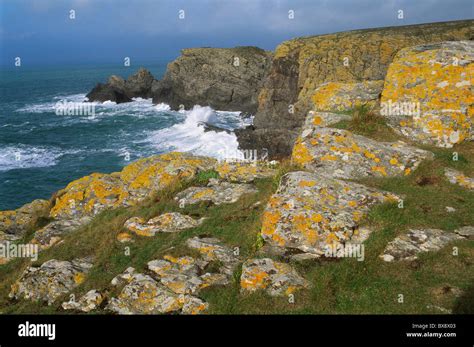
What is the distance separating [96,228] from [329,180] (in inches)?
393

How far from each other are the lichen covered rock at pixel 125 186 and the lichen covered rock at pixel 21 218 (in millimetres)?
1439

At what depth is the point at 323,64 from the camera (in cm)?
7844

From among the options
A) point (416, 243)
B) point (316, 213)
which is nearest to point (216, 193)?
point (316, 213)

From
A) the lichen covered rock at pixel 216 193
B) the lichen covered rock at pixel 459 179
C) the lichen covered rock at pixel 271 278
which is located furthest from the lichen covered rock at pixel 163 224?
the lichen covered rock at pixel 459 179

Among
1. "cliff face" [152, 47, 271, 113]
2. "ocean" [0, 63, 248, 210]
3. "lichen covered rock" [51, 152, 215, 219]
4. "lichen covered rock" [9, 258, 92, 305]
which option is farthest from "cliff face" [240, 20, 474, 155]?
"lichen covered rock" [9, 258, 92, 305]

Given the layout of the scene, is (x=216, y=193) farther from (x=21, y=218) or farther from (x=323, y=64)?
(x=323, y=64)

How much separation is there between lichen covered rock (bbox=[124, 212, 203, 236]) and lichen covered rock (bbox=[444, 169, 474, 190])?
8794 mm

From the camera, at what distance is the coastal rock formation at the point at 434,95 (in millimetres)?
15414

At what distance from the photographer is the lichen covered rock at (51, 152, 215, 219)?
62.1ft

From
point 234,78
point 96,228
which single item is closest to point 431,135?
point 96,228

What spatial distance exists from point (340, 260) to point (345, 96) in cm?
1184

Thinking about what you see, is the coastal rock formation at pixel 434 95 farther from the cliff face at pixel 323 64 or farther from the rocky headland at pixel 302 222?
the cliff face at pixel 323 64

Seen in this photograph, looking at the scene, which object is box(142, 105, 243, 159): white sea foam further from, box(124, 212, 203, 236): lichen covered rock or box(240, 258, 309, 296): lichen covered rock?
box(240, 258, 309, 296): lichen covered rock
